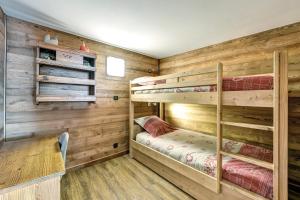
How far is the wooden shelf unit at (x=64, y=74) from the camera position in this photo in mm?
2120

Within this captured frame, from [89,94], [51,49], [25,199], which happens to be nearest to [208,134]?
[89,94]

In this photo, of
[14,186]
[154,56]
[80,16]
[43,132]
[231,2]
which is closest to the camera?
[14,186]

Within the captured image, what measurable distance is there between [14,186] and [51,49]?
1.88 m

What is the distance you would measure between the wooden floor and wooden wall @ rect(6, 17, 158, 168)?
12.7 inches

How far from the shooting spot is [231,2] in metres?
1.64

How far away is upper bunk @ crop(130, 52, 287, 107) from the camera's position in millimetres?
1332

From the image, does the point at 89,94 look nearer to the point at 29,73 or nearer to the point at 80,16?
the point at 29,73

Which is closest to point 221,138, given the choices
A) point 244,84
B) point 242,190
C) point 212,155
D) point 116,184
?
point 212,155

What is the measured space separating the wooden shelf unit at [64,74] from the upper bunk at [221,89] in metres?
1.12

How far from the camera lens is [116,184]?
224cm

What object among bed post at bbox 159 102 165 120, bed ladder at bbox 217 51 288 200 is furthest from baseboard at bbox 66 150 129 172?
bed ladder at bbox 217 51 288 200

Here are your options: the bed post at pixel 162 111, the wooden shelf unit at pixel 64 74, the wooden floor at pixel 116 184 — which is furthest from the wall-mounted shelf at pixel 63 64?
the bed post at pixel 162 111

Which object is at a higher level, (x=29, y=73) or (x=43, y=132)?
(x=29, y=73)

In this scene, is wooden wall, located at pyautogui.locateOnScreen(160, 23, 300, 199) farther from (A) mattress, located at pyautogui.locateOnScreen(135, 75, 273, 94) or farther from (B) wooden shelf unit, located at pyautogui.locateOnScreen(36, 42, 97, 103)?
(B) wooden shelf unit, located at pyautogui.locateOnScreen(36, 42, 97, 103)
